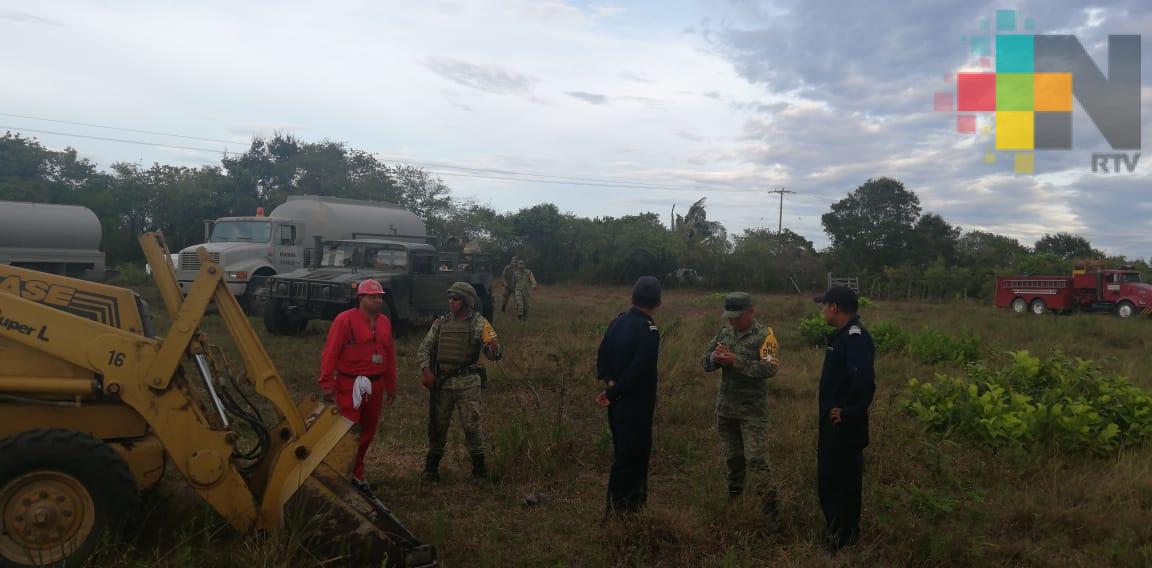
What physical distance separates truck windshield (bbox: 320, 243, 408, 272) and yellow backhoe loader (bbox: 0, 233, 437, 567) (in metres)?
8.59

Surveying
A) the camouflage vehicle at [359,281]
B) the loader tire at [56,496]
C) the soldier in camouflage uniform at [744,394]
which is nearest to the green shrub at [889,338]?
the camouflage vehicle at [359,281]

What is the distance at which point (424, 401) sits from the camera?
27.0 feet

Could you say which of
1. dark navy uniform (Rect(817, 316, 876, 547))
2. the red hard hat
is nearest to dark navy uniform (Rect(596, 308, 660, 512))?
dark navy uniform (Rect(817, 316, 876, 547))

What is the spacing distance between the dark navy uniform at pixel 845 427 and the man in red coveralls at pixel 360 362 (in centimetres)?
286

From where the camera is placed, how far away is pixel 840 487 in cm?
418

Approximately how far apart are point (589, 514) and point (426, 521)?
1043 millimetres

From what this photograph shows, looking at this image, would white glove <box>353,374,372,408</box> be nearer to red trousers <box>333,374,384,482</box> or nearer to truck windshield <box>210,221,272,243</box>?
red trousers <box>333,374,384,482</box>

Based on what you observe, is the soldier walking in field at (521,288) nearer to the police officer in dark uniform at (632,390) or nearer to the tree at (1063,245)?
the police officer in dark uniform at (632,390)

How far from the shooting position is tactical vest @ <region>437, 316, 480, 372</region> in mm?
5527

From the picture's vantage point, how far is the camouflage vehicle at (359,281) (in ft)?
37.5

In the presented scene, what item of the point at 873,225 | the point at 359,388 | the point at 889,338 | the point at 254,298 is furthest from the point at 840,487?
the point at 873,225

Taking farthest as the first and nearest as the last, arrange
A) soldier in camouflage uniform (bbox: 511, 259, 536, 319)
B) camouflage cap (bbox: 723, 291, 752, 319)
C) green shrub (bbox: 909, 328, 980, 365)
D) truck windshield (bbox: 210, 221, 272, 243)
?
soldier in camouflage uniform (bbox: 511, 259, 536, 319) → truck windshield (bbox: 210, 221, 272, 243) → green shrub (bbox: 909, 328, 980, 365) → camouflage cap (bbox: 723, 291, 752, 319)

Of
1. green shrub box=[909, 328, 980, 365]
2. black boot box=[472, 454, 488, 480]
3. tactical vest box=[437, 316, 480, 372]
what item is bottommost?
black boot box=[472, 454, 488, 480]

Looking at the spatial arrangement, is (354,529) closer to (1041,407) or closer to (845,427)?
(845,427)
